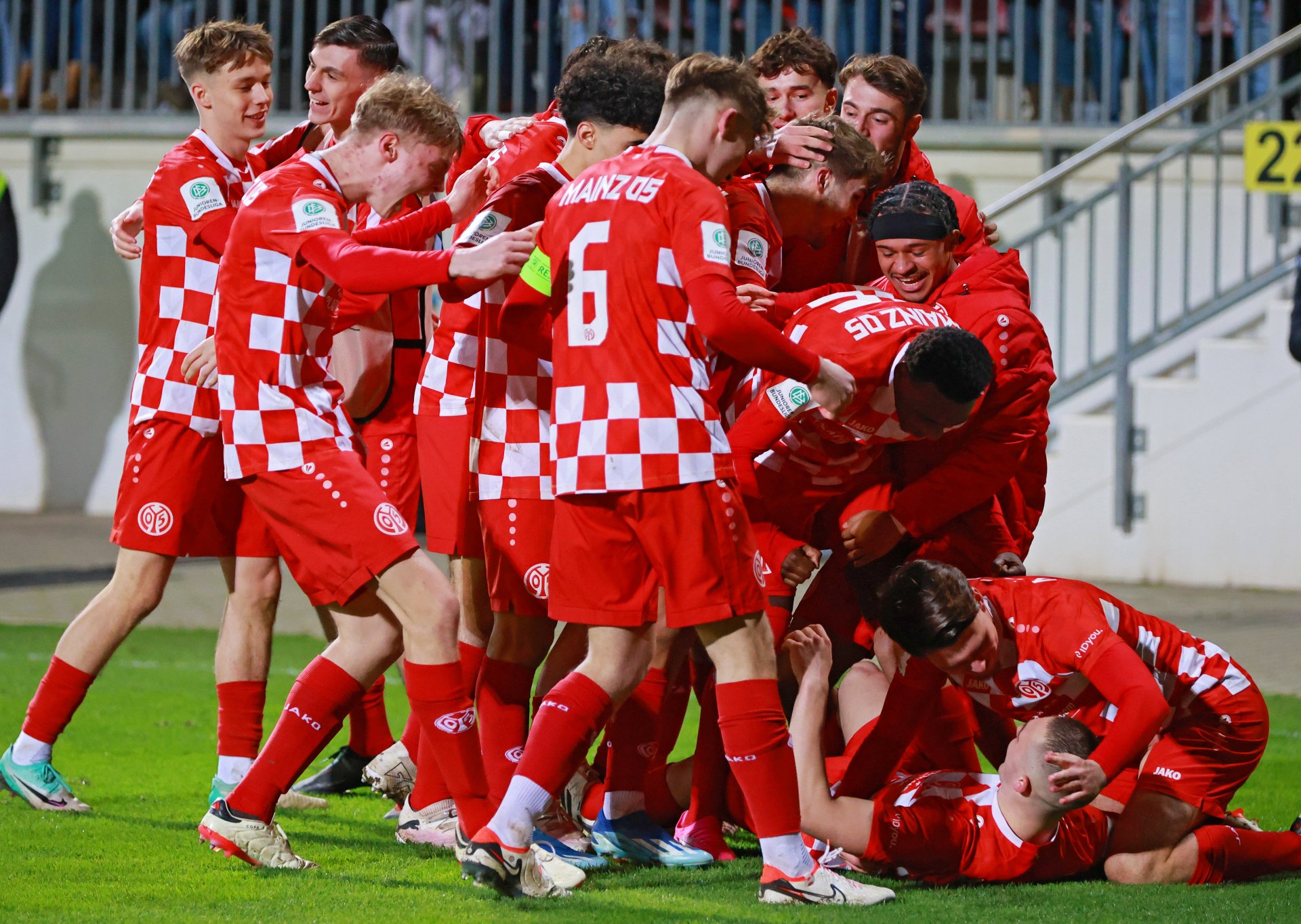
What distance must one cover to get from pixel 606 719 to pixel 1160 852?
136 centimetres

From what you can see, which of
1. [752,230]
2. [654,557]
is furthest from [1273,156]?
[654,557]

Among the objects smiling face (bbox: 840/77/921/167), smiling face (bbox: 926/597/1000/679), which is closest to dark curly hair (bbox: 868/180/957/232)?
smiling face (bbox: 840/77/921/167)

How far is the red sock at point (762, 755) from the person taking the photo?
3.40 metres

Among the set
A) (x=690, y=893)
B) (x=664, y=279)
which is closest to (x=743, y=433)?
(x=664, y=279)

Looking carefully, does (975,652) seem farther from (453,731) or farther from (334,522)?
(334,522)

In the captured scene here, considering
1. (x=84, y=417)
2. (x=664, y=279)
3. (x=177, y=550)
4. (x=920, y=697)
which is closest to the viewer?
(x=664, y=279)

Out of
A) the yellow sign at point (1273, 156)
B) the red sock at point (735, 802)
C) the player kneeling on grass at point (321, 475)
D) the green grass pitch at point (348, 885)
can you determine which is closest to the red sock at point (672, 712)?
the red sock at point (735, 802)

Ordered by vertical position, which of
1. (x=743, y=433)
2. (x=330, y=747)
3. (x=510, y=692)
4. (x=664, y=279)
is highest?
(x=664, y=279)

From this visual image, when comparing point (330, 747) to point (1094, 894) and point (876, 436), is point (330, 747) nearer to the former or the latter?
point (876, 436)

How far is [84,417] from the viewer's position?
1273cm

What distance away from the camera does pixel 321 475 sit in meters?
3.69

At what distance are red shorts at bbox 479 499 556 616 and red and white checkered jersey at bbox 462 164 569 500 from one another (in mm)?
32

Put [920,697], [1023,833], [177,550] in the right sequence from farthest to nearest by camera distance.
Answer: [177,550], [920,697], [1023,833]

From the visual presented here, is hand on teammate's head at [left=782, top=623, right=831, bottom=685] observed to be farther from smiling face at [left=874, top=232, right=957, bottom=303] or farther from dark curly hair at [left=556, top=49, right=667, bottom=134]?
dark curly hair at [left=556, top=49, right=667, bottom=134]
